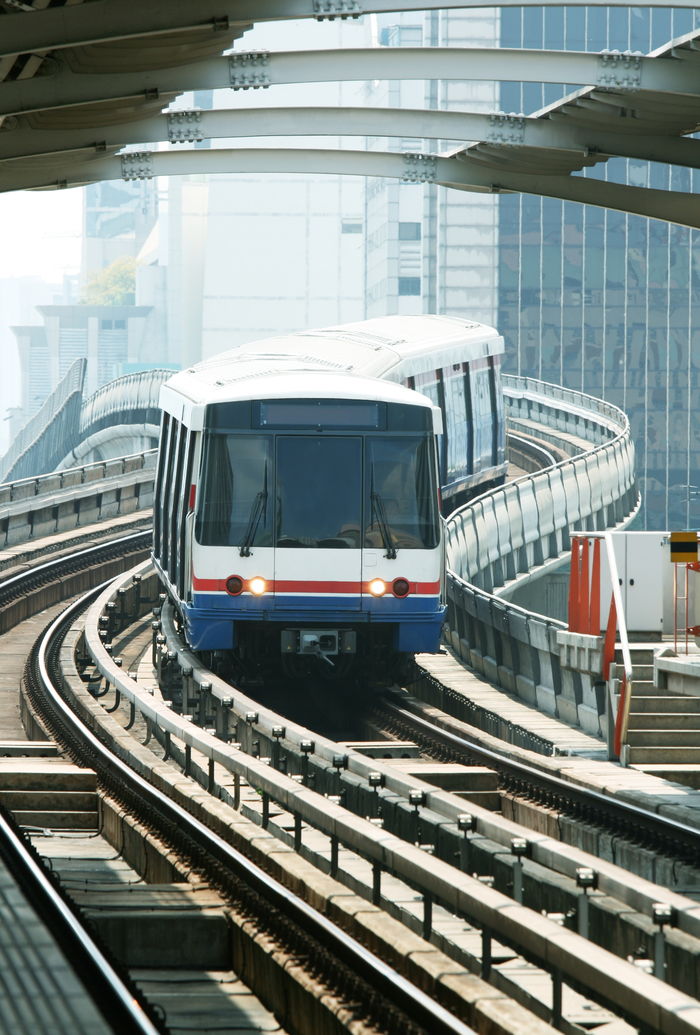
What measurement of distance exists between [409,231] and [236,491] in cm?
9798

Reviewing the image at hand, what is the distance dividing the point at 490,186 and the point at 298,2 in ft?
18.4

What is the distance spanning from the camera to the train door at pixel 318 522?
→ 57.3 ft

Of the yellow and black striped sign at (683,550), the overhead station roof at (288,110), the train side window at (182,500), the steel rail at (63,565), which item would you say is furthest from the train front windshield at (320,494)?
the steel rail at (63,565)

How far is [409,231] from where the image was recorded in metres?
114

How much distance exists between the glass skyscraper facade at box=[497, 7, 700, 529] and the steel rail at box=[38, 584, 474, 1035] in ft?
256

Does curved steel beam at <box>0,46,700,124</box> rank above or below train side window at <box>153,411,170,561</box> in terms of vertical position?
above

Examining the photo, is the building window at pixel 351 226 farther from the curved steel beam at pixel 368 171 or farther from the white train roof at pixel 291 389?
the curved steel beam at pixel 368 171

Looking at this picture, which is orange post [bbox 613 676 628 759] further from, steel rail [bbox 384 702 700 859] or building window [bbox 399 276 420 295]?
building window [bbox 399 276 420 295]

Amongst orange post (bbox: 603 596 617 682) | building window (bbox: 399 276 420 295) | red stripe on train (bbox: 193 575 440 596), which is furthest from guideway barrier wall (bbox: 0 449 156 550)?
building window (bbox: 399 276 420 295)

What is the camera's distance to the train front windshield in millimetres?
17422

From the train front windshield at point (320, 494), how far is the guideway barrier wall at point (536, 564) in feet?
9.05

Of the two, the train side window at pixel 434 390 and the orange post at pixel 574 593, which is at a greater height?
the train side window at pixel 434 390

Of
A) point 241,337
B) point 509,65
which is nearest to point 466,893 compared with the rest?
point 509,65

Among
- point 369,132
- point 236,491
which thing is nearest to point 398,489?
point 236,491
